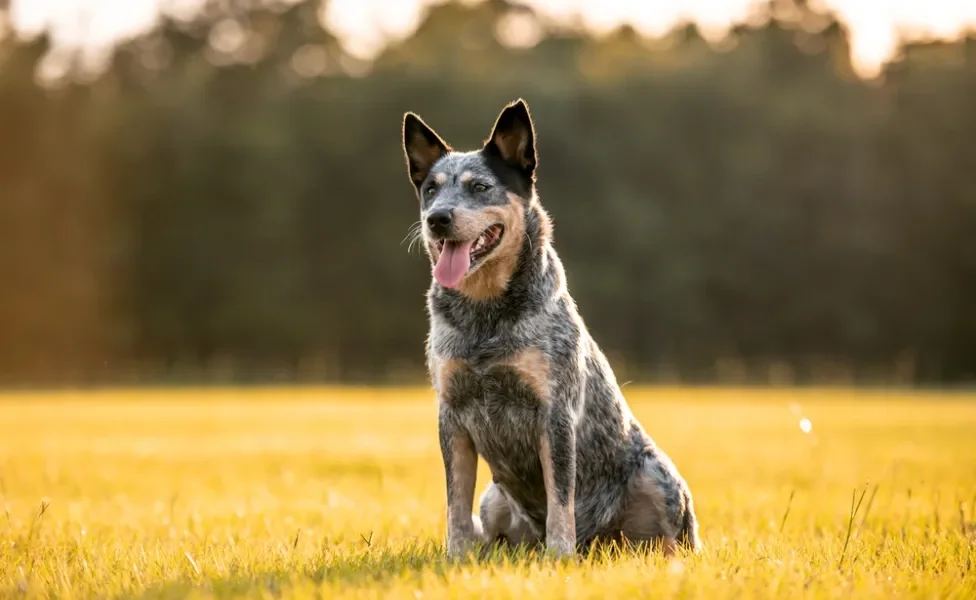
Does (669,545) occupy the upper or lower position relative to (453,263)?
lower

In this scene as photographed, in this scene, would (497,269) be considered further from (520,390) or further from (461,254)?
(520,390)

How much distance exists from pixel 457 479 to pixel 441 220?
1.30 metres

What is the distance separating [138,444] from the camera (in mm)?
14125

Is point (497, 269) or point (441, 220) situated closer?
point (441, 220)

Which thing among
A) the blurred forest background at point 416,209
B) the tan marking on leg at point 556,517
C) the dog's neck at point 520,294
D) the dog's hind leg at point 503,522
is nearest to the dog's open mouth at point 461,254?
the dog's neck at point 520,294

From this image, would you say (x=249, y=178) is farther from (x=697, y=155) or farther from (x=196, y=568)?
(x=196, y=568)

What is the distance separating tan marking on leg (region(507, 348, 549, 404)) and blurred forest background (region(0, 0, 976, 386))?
29.5m

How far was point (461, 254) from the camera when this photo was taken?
538 centimetres

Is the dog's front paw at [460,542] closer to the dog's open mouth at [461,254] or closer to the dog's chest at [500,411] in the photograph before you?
the dog's chest at [500,411]

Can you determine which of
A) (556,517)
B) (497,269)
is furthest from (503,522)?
(497,269)

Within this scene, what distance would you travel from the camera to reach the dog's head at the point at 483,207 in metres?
5.37

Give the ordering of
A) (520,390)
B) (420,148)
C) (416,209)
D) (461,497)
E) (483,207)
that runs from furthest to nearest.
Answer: (416,209), (420,148), (483,207), (461,497), (520,390)

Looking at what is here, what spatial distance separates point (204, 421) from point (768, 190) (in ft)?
93.5

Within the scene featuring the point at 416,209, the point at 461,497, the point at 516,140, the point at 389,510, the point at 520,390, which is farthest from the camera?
the point at 416,209
